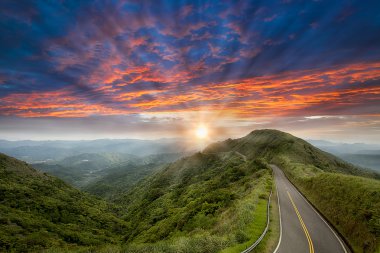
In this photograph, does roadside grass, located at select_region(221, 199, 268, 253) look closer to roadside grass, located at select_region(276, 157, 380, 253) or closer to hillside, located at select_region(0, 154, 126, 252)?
roadside grass, located at select_region(276, 157, 380, 253)

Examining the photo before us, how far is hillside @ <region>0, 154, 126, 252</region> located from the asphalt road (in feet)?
185

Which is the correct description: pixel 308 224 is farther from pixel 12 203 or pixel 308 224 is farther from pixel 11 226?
pixel 12 203

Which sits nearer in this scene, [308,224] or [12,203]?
[308,224]

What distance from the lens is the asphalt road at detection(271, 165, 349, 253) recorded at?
1948cm

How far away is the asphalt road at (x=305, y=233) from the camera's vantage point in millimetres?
19484

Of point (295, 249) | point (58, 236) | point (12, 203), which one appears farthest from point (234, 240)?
point (12, 203)

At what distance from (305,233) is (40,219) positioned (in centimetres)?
8858

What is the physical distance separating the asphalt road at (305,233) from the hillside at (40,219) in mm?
56357

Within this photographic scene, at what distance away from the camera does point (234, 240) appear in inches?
Answer: 774

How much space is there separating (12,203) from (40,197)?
14500mm

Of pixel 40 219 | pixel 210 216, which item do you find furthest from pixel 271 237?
pixel 40 219

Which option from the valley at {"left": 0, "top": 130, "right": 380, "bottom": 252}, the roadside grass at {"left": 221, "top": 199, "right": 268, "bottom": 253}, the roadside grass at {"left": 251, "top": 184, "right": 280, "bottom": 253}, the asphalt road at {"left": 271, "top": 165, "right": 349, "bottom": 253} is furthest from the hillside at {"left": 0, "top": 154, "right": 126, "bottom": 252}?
the asphalt road at {"left": 271, "top": 165, "right": 349, "bottom": 253}

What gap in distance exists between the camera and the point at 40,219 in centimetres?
7512

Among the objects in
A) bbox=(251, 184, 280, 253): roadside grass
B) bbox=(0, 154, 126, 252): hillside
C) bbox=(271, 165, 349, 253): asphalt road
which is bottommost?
bbox=(0, 154, 126, 252): hillside
